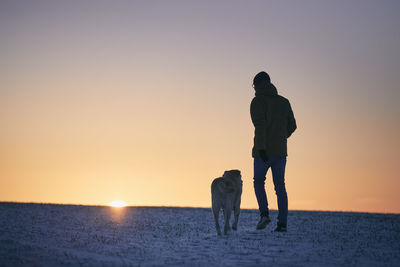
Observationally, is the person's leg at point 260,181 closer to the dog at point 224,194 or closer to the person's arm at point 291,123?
the dog at point 224,194

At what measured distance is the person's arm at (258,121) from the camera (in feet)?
31.7

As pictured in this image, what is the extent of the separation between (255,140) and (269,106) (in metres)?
0.75

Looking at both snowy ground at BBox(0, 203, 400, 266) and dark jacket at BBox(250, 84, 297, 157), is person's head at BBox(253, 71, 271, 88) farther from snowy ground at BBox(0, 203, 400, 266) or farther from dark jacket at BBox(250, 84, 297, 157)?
snowy ground at BBox(0, 203, 400, 266)

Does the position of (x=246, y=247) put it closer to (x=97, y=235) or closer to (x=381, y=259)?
(x=381, y=259)

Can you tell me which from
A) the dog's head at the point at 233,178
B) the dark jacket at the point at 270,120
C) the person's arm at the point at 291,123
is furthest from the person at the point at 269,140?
the dog's head at the point at 233,178

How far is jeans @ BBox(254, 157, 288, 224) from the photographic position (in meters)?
9.78

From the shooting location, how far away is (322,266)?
6680 millimetres

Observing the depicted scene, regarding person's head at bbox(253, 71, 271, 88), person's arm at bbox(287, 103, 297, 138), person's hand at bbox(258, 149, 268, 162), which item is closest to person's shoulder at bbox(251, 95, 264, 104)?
person's head at bbox(253, 71, 271, 88)

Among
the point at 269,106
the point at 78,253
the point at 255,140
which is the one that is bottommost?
the point at 78,253

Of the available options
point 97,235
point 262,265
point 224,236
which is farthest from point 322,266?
point 97,235

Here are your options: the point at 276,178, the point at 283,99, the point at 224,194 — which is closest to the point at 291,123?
the point at 283,99

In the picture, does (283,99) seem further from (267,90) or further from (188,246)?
(188,246)

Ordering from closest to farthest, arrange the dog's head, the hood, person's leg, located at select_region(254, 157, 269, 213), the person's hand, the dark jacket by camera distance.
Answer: the person's hand → the dark jacket → person's leg, located at select_region(254, 157, 269, 213) → the hood → the dog's head

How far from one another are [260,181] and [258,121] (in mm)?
1242
